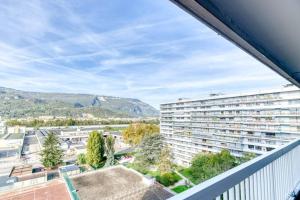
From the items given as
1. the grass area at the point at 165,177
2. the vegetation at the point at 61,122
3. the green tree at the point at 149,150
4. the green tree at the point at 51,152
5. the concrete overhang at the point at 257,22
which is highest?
the concrete overhang at the point at 257,22

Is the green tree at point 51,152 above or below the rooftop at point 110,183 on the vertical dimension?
above

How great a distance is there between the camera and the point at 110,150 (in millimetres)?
6125

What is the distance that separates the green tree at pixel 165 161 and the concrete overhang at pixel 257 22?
7.10 metres

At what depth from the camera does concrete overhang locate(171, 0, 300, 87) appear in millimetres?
750

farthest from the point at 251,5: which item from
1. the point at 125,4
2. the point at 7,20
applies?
the point at 125,4

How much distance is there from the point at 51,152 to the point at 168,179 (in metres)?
3.93

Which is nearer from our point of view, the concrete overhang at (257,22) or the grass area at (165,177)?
the concrete overhang at (257,22)

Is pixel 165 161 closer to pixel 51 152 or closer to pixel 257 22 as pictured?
pixel 51 152

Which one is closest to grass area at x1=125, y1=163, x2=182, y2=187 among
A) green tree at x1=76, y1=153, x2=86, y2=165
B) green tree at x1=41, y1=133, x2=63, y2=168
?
green tree at x1=76, y1=153, x2=86, y2=165

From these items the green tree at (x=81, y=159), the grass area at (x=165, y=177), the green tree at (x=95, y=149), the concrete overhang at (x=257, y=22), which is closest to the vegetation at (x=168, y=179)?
the grass area at (x=165, y=177)

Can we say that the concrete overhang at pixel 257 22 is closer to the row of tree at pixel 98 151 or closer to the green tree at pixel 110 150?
the row of tree at pixel 98 151

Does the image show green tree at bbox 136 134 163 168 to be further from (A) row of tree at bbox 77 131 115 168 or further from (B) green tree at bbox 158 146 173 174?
(A) row of tree at bbox 77 131 115 168

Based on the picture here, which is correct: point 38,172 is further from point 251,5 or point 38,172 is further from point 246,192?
point 251,5

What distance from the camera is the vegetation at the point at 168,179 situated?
630cm
